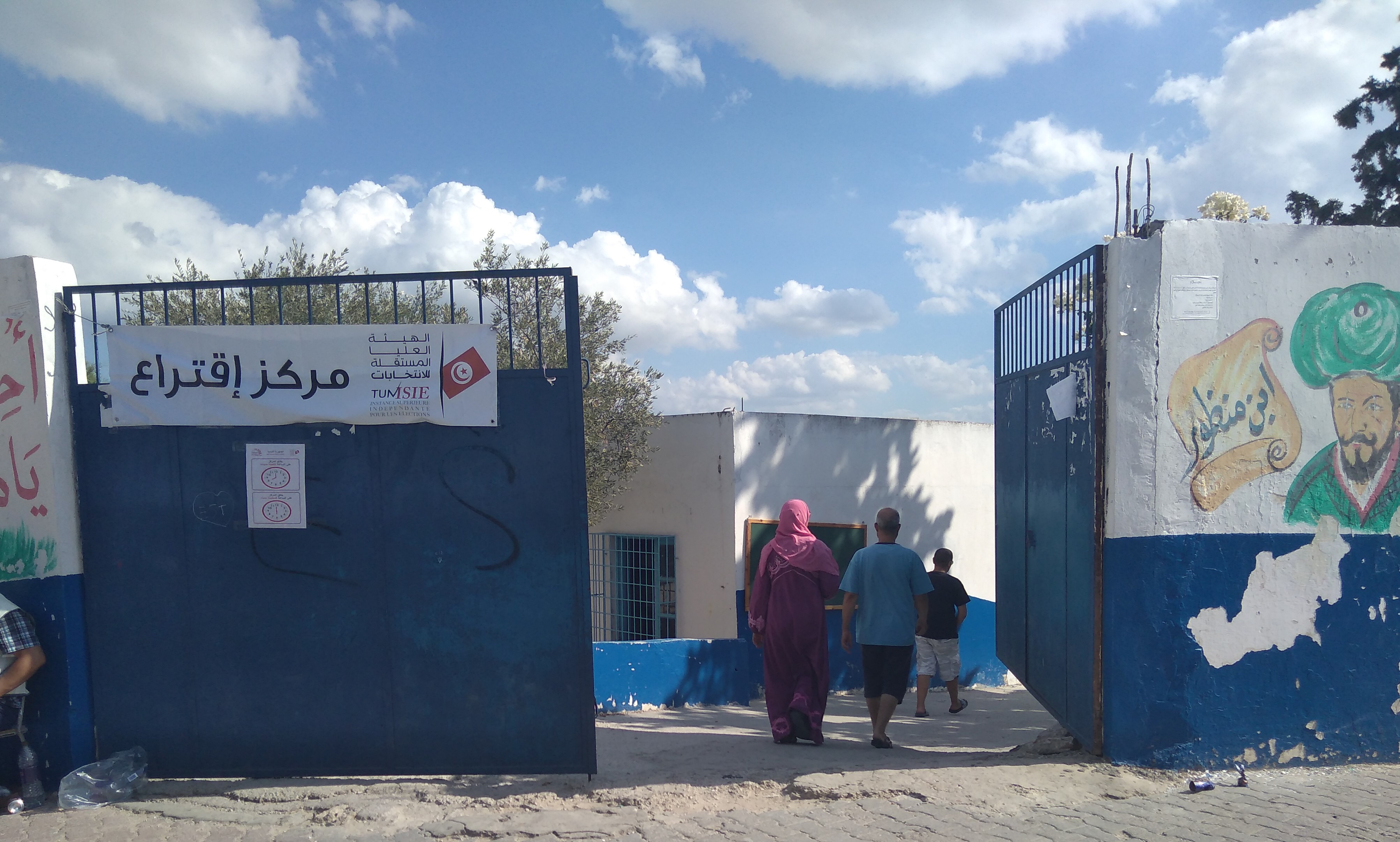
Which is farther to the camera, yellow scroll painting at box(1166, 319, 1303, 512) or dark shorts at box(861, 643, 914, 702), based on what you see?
dark shorts at box(861, 643, 914, 702)

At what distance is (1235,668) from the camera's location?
4723 mm

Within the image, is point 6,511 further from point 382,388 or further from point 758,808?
point 758,808

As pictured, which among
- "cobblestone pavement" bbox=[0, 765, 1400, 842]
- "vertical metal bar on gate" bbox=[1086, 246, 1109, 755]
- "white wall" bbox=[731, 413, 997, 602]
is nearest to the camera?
"cobblestone pavement" bbox=[0, 765, 1400, 842]

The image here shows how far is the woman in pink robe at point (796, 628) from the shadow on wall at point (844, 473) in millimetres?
2899

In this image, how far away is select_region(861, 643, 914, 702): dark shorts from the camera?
5.86 metres

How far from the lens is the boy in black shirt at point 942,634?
7.55m

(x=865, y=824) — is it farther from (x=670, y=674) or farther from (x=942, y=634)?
(x=670, y=674)

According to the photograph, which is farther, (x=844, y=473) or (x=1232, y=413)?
(x=844, y=473)

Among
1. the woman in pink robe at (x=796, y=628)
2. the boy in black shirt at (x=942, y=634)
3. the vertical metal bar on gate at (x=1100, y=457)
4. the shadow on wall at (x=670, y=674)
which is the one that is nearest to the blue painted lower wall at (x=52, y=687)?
the shadow on wall at (x=670, y=674)

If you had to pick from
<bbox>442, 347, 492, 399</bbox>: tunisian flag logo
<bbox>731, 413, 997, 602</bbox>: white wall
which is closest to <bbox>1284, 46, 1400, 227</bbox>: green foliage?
<bbox>731, 413, 997, 602</bbox>: white wall

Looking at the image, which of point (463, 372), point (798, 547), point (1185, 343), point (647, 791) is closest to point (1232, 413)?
point (1185, 343)

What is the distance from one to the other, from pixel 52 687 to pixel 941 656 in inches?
243

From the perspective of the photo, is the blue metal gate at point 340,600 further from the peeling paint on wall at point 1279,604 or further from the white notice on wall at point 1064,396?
the peeling paint on wall at point 1279,604

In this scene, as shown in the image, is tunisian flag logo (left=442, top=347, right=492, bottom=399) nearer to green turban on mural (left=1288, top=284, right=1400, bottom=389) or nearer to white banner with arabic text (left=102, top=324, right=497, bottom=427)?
white banner with arabic text (left=102, top=324, right=497, bottom=427)
